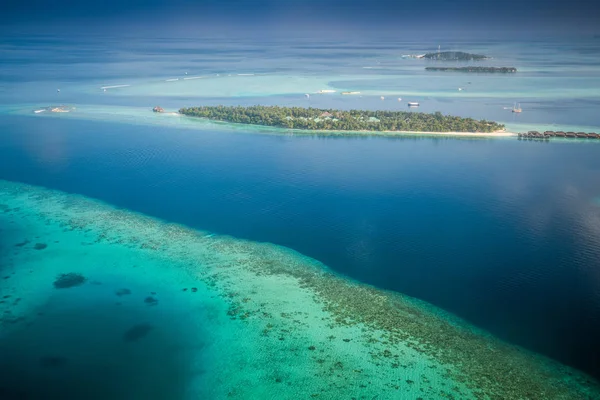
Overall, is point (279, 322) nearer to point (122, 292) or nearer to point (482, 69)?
point (122, 292)

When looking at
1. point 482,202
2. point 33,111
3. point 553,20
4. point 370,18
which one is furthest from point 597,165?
point 370,18

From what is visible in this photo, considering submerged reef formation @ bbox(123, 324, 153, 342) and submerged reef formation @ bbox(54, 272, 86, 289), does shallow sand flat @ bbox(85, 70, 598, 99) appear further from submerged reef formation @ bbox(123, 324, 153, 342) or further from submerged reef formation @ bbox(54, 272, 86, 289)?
submerged reef formation @ bbox(123, 324, 153, 342)

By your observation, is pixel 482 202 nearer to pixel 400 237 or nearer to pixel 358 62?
pixel 400 237

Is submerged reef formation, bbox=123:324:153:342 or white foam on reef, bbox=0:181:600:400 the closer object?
white foam on reef, bbox=0:181:600:400

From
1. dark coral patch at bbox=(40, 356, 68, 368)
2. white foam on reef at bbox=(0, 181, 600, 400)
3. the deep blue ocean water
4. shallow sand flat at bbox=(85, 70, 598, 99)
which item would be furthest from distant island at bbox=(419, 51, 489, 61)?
dark coral patch at bbox=(40, 356, 68, 368)

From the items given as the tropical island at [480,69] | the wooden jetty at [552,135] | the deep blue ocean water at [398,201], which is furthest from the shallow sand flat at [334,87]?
the deep blue ocean water at [398,201]

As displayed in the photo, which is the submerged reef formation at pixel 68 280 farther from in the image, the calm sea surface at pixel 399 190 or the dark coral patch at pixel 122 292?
the calm sea surface at pixel 399 190
